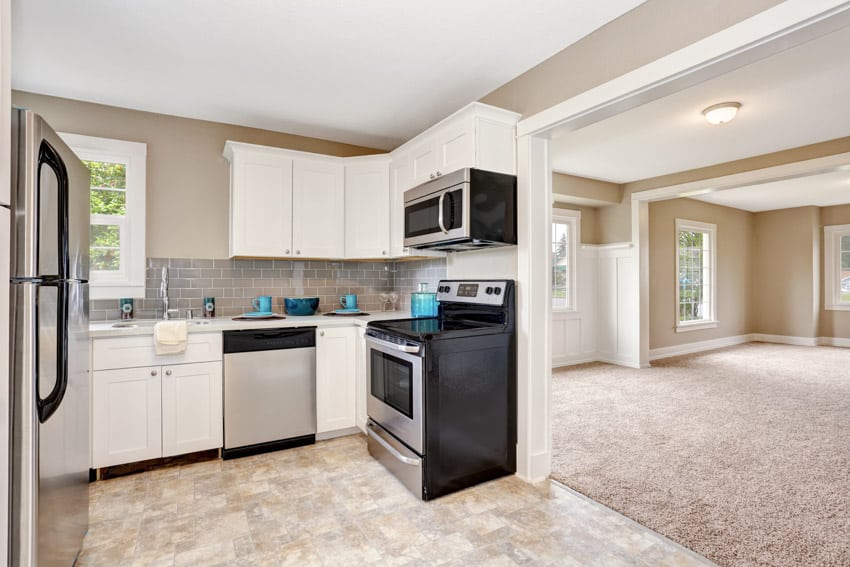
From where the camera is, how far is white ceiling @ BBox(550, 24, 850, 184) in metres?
2.73

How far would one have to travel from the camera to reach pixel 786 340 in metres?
7.66

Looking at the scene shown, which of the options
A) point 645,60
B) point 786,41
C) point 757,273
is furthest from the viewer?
point 757,273

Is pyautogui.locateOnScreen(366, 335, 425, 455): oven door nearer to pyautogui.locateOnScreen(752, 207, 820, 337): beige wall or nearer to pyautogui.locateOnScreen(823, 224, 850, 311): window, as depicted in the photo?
pyautogui.locateOnScreen(752, 207, 820, 337): beige wall

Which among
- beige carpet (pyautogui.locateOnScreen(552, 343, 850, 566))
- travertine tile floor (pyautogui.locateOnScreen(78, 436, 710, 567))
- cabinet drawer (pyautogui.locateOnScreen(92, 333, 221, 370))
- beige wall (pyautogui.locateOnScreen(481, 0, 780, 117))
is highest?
beige wall (pyautogui.locateOnScreen(481, 0, 780, 117))

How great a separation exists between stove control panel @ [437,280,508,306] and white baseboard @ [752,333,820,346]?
7699 mm

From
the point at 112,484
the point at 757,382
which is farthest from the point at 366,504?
the point at 757,382

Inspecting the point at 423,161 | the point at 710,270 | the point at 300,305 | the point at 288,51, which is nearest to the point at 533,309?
the point at 423,161

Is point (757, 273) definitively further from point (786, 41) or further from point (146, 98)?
point (146, 98)

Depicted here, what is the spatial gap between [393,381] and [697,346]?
6.24m

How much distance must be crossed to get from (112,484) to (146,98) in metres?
2.52

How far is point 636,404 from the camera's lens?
4051 mm

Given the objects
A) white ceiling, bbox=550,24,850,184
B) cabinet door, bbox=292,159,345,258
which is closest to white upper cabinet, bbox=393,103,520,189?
white ceiling, bbox=550,24,850,184

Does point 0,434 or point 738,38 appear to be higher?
point 738,38

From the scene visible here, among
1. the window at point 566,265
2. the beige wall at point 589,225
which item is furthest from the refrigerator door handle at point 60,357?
the beige wall at point 589,225
